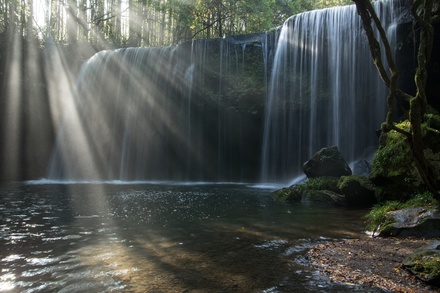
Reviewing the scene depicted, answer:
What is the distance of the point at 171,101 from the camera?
73.6 feet

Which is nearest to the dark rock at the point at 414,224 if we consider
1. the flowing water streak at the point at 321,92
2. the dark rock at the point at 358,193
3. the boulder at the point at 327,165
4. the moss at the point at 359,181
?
the dark rock at the point at 358,193

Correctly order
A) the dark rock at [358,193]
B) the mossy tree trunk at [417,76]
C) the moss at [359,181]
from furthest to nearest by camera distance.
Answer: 1. the moss at [359,181]
2. the dark rock at [358,193]
3. the mossy tree trunk at [417,76]

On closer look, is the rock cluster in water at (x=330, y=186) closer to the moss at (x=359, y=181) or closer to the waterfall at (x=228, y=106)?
the moss at (x=359, y=181)

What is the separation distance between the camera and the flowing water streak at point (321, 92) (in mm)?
16531

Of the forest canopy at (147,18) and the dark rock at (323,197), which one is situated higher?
the forest canopy at (147,18)

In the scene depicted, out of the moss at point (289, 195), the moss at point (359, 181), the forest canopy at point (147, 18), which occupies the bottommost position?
the moss at point (289, 195)

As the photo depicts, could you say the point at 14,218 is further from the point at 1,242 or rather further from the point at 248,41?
the point at 248,41

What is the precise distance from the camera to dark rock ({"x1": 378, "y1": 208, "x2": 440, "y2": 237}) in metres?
5.79

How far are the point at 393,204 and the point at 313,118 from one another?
11216 millimetres

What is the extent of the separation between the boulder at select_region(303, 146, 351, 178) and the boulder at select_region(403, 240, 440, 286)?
28.0 ft

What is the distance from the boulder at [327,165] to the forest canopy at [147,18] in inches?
877

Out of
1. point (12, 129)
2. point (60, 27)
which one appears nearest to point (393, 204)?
point (12, 129)

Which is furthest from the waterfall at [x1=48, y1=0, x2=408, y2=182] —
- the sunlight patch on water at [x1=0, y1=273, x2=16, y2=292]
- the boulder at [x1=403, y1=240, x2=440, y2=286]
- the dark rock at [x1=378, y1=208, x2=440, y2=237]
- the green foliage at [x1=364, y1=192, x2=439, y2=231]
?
the sunlight patch on water at [x1=0, y1=273, x2=16, y2=292]

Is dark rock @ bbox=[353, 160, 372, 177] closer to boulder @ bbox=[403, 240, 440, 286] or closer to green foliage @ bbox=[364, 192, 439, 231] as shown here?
green foliage @ bbox=[364, 192, 439, 231]
